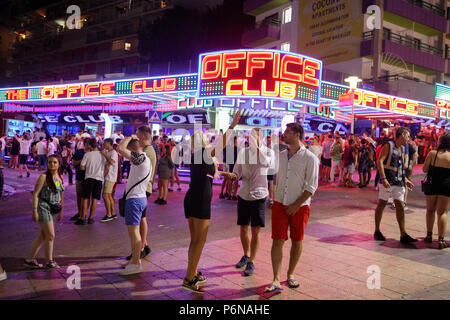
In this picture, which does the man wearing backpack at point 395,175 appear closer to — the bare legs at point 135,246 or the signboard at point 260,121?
the bare legs at point 135,246

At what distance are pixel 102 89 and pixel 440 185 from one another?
60.8 ft

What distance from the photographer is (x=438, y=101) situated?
23.7 m

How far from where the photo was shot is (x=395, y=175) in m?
6.32

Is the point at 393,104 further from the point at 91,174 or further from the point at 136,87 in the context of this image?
the point at 91,174

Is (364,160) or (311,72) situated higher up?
(311,72)

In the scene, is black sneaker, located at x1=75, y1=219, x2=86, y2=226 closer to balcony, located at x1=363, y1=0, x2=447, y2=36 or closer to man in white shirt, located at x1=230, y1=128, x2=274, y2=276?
man in white shirt, located at x1=230, y1=128, x2=274, y2=276

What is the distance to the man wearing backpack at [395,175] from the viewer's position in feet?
20.4

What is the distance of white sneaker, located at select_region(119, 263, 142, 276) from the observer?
14.8 ft

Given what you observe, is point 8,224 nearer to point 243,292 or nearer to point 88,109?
point 243,292

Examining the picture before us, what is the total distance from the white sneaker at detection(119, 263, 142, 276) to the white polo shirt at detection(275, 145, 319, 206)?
2031 mm

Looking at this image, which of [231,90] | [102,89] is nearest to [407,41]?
[231,90]

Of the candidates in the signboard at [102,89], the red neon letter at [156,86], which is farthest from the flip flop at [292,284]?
the red neon letter at [156,86]
